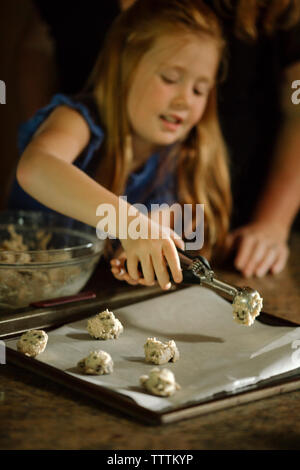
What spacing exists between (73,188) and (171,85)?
1.31 feet

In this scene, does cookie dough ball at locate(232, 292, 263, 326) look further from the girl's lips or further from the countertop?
the girl's lips

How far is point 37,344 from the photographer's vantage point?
75 centimetres

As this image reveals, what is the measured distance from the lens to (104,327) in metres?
0.81

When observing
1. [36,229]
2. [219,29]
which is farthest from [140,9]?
[36,229]

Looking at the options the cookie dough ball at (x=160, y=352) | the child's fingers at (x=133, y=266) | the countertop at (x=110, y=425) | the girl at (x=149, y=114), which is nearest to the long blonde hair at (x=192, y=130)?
the girl at (x=149, y=114)

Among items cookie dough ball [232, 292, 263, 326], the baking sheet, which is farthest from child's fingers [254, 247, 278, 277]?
cookie dough ball [232, 292, 263, 326]

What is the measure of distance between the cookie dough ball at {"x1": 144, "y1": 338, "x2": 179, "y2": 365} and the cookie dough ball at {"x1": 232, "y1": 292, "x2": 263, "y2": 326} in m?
0.11

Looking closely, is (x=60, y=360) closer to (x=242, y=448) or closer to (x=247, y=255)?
(x=242, y=448)

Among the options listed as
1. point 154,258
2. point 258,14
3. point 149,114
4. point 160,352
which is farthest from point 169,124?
point 160,352

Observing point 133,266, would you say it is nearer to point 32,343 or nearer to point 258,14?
point 32,343

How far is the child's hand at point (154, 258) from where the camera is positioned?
0.82 meters

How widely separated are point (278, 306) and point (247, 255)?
28 cm

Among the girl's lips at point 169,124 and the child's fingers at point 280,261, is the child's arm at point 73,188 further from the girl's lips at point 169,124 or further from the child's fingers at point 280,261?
the child's fingers at point 280,261

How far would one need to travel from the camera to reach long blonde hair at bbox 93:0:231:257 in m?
1.32
